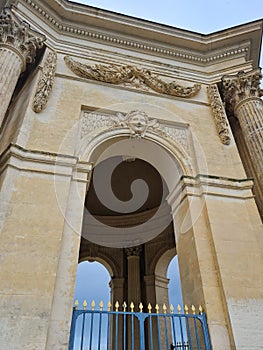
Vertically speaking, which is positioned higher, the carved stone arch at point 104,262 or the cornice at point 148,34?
the cornice at point 148,34

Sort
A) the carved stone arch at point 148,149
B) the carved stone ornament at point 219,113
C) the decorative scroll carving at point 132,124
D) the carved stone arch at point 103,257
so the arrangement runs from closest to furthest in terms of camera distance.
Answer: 1. the carved stone arch at point 148,149
2. the decorative scroll carving at point 132,124
3. the carved stone ornament at point 219,113
4. the carved stone arch at point 103,257

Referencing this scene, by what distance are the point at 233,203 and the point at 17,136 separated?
4.39m

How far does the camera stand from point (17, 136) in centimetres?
525

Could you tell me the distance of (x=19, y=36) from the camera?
6340 millimetres

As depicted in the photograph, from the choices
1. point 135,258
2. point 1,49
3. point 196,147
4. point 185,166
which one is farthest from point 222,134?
point 135,258

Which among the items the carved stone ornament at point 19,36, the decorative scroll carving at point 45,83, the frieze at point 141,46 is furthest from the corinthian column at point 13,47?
the frieze at point 141,46

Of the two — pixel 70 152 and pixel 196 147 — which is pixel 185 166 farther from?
pixel 70 152

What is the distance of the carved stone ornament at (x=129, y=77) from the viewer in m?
7.04

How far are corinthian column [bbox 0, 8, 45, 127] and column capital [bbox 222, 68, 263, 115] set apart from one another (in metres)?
4.94

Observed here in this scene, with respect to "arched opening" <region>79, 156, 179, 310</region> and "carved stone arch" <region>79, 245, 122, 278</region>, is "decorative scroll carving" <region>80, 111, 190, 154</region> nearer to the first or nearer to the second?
"arched opening" <region>79, 156, 179, 310</region>

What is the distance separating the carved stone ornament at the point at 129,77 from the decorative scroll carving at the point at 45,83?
1.42 ft

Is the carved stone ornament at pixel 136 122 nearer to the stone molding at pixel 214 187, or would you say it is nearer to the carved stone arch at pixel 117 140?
the carved stone arch at pixel 117 140

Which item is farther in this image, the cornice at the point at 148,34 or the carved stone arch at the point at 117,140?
the cornice at the point at 148,34

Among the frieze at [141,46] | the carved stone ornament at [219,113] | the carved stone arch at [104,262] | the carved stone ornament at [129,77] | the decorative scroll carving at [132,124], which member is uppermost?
the frieze at [141,46]
